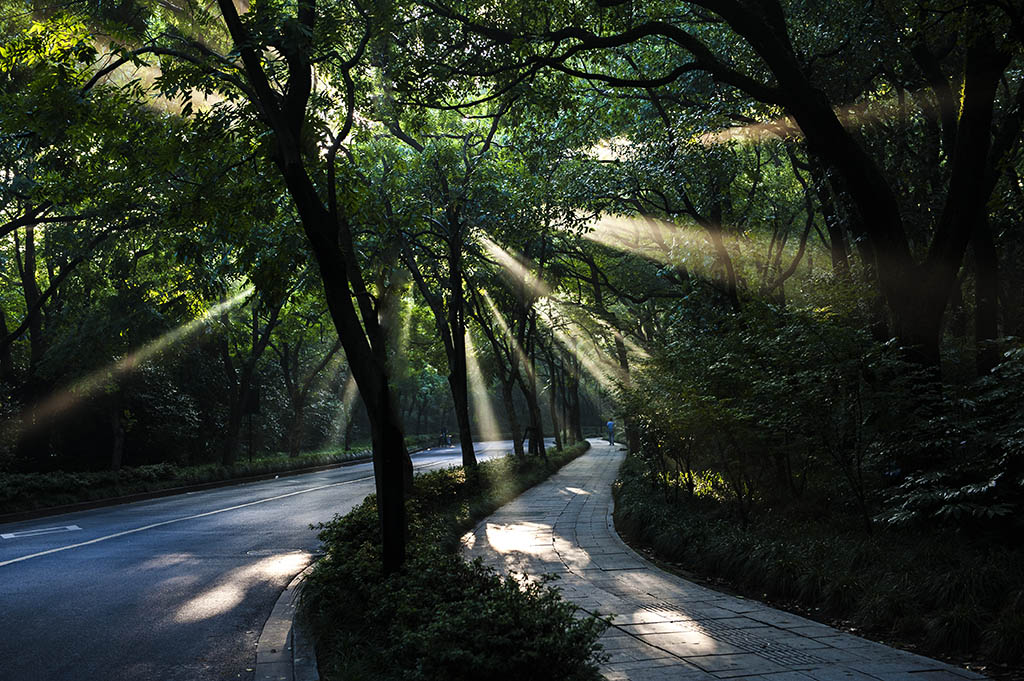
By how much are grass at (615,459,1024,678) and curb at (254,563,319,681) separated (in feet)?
14.2

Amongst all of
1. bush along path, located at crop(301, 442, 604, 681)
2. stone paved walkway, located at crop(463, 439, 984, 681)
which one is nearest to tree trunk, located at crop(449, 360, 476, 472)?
stone paved walkway, located at crop(463, 439, 984, 681)

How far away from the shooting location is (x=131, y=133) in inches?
312

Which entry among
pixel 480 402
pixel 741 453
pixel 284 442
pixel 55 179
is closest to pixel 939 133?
pixel 741 453

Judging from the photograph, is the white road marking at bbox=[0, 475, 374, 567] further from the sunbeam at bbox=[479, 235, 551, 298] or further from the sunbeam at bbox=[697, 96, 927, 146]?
the sunbeam at bbox=[697, 96, 927, 146]

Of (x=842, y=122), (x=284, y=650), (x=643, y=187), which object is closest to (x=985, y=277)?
(x=842, y=122)

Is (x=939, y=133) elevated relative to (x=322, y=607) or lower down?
elevated

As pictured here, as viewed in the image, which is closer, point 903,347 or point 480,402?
point 903,347

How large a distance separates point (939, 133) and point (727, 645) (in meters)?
9.25

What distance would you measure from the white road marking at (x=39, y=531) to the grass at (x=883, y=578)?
34.7ft

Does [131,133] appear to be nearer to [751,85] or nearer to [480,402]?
[751,85]

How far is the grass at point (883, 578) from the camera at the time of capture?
5230 mm

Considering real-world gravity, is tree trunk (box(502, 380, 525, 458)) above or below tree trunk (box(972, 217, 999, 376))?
below

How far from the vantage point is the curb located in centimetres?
532

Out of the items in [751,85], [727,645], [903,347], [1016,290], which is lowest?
[727,645]
